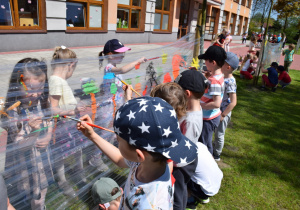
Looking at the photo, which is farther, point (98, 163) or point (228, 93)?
point (228, 93)

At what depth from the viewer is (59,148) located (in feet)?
5.67

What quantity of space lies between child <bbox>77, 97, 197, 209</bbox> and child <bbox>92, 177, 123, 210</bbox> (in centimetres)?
85

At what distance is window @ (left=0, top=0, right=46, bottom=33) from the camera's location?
315 inches

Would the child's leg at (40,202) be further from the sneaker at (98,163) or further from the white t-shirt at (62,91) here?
the white t-shirt at (62,91)

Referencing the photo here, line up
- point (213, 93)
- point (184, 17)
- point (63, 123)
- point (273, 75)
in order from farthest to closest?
point (184, 17) < point (273, 75) < point (213, 93) < point (63, 123)

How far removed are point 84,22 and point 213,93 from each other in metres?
9.50

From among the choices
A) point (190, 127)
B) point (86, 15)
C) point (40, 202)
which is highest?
point (86, 15)

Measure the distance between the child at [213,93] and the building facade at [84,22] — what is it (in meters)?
7.47

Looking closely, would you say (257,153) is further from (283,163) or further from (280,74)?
(280,74)

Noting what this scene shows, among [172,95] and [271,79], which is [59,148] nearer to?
[172,95]

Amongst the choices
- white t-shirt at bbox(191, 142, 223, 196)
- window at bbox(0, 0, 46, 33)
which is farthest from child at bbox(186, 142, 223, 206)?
window at bbox(0, 0, 46, 33)

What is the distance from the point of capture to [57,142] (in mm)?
1715

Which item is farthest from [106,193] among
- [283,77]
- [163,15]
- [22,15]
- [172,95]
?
[163,15]

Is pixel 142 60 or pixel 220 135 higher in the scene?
pixel 142 60
